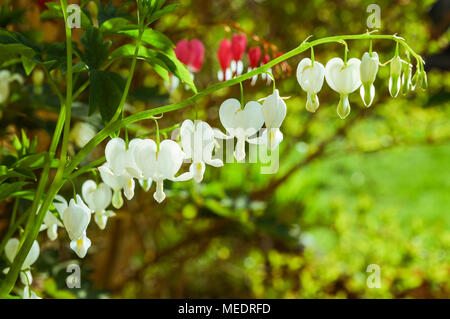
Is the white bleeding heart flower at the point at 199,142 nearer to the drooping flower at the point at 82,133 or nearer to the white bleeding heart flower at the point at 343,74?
the white bleeding heart flower at the point at 343,74

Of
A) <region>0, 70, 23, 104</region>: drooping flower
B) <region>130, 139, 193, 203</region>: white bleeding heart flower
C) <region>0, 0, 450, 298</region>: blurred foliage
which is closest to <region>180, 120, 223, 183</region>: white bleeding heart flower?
<region>130, 139, 193, 203</region>: white bleeding heart flower

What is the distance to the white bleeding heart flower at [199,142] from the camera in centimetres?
75

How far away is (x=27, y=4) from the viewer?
1.83m

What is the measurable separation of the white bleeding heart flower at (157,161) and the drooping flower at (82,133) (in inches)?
16.9

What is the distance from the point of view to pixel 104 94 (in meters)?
0.77

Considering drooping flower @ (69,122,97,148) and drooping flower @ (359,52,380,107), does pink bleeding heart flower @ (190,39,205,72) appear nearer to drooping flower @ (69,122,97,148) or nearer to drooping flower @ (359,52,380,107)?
drooping flower @ (69,122,97,148)

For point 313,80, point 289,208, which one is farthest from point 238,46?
point 289,208

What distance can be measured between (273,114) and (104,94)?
0.73ft

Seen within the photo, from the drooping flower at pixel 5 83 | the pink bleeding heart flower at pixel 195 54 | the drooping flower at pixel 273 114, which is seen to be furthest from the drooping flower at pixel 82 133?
the drooping flower at pixel 273 114

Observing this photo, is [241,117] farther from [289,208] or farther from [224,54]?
[289,208]

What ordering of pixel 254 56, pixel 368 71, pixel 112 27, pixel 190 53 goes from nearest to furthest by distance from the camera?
1. pixel 368 71
2. pixel 112 27
3. pixel 254 56
4. pixel 190 53

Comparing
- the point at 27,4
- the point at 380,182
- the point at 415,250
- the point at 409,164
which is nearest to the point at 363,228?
the point at 415,250
